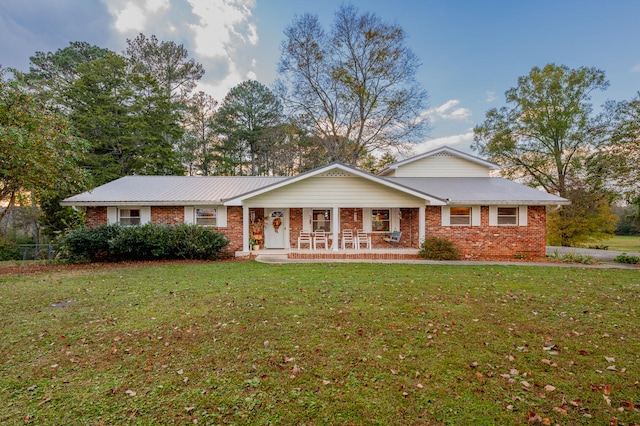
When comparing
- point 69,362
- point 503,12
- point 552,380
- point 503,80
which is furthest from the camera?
point 503,80

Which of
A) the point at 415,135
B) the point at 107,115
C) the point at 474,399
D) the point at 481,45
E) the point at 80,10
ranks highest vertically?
the point at 80,10

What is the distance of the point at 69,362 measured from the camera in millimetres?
3916

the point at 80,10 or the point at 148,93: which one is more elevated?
the point at 80,10

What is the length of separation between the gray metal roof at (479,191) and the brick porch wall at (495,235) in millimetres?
688

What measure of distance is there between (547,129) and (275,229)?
23264 mm

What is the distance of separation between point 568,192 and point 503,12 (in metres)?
13.0

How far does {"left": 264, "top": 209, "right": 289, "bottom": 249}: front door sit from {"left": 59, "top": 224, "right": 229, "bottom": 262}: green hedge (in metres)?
3.04

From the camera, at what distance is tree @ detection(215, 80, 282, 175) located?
96.5 ft

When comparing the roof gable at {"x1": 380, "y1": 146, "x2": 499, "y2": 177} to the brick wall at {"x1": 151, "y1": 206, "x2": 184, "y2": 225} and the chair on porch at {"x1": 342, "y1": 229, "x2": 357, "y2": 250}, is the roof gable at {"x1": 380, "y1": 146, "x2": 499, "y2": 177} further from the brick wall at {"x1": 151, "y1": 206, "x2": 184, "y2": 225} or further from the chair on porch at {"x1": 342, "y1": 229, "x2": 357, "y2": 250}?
the brick wall at {"x1": 151, "y1": 206, "x2": 184, "y2": 225}

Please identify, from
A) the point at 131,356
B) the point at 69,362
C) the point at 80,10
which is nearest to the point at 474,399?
the point at 131,356

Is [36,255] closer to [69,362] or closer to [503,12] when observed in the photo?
[69,362]

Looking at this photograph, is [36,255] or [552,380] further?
[36,255]

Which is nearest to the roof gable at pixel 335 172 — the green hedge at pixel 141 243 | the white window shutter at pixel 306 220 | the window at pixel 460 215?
the window at pixel 460 215

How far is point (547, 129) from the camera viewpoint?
77.5ft
